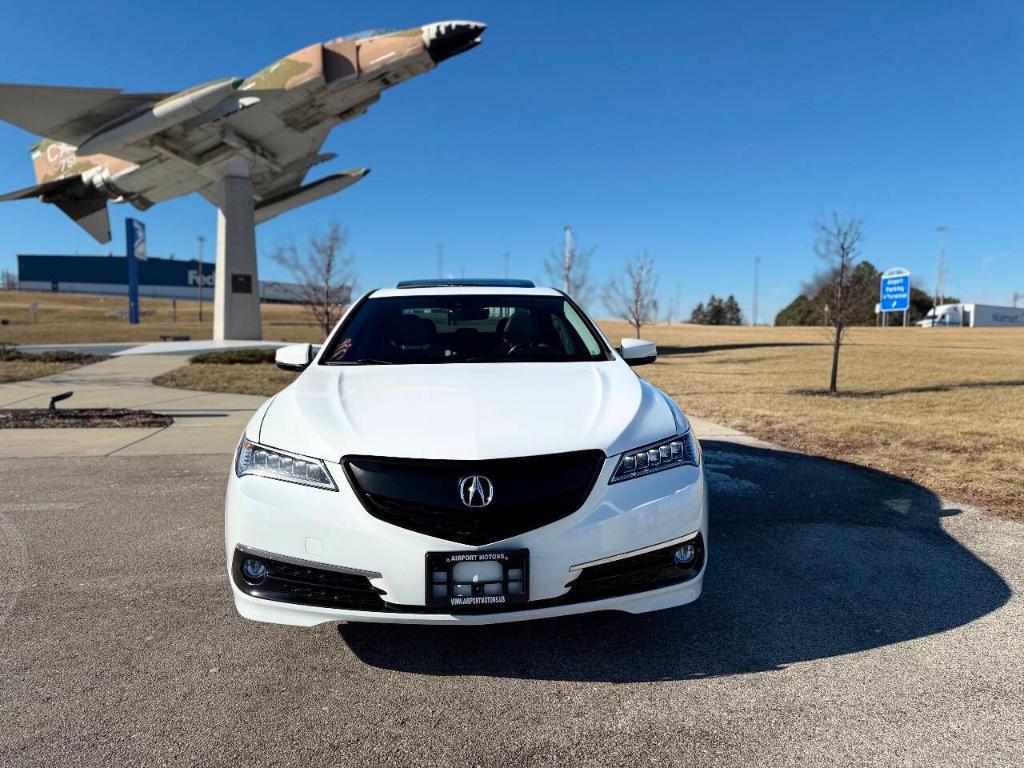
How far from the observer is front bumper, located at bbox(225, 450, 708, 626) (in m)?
2.50

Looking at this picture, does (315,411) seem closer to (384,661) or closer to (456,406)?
(456,406)

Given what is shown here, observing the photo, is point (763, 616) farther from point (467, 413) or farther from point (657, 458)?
point (467, 413)

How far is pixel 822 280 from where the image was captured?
1486cm

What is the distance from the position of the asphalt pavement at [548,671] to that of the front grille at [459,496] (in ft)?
2.16

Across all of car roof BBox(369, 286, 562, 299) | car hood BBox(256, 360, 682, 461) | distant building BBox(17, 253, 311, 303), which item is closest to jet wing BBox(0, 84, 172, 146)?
car roof BBox(369, 286, 562, 299)

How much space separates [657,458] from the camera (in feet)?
9.19

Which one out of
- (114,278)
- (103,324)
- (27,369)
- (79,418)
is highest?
(114,278)

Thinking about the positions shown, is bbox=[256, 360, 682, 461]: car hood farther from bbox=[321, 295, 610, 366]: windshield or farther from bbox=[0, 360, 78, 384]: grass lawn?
bbox=[0, 360, 78, 384]: grass lawn

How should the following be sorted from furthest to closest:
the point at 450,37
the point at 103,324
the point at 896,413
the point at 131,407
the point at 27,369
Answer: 1. the point at 103,324
2. the point at 450,37
3. the point at 27,369
4. the point at 131,407
5. the point at 896,413

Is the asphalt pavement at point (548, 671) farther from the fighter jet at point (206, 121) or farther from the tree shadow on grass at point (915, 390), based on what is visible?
the fighter jet at point (206, 121)

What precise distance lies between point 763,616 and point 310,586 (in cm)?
205

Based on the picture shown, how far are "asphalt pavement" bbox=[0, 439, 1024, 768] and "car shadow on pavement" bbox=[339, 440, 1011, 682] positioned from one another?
14 mm

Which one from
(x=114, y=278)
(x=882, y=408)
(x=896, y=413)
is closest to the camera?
(x=896, y=413)

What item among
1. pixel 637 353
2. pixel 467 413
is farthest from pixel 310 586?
pixel 637 353
